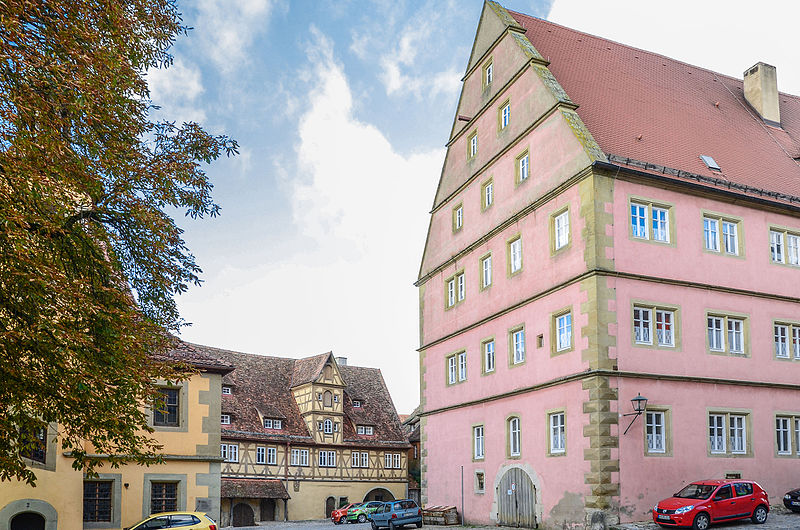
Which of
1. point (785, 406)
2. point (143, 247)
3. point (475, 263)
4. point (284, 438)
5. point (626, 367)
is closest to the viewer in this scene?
point (143, 247)

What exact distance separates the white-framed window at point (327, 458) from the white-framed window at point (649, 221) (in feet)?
123

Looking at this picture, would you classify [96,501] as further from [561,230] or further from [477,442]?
[561,230]

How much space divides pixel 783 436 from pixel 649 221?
7.95 meters

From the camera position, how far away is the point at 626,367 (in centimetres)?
2394

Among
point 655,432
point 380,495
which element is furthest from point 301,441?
point 655,432

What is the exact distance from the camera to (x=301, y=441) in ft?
187

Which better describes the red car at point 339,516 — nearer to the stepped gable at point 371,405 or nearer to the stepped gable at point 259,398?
the stepped gable at point 259,398

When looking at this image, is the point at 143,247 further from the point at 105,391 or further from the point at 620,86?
the point at 620,86

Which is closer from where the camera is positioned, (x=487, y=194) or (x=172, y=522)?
(x=172, y=522)

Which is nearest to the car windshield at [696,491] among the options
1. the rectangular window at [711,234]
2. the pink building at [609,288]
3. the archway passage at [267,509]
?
the pink building at [609,288]

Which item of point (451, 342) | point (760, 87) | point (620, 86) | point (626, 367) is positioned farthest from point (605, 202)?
point (760, 87)

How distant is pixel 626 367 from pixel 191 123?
14.6m

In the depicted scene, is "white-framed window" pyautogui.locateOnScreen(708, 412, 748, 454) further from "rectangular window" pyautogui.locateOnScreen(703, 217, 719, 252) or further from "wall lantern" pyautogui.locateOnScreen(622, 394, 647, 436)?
"rectangular window" pyautogui.locateOnScreen(703, 217, 719, 252)

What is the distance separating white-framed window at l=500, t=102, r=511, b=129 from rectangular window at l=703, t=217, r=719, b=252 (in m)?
7.88
